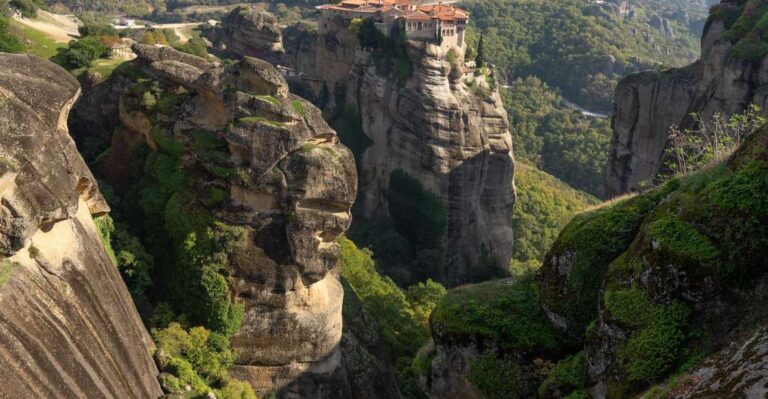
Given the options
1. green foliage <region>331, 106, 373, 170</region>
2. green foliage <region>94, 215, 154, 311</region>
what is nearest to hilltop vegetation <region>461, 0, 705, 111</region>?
green foliage <region>331, 106, 373, 170</region>

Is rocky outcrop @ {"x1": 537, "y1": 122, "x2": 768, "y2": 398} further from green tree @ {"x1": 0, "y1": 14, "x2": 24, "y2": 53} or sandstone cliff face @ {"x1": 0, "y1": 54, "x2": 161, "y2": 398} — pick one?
green tree @ {"x1": 0, "y1": 14, "x2": 24, "y2": 53}

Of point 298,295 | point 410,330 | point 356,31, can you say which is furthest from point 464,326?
point 356,31

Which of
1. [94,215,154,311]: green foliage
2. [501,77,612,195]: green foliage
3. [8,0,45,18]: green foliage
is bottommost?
[501,77,612,195]: green foliage

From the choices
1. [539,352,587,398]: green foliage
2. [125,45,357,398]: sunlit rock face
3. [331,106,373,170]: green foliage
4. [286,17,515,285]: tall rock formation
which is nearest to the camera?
[539,352,587,398]: green foliage

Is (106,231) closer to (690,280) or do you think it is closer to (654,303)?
(654,303)

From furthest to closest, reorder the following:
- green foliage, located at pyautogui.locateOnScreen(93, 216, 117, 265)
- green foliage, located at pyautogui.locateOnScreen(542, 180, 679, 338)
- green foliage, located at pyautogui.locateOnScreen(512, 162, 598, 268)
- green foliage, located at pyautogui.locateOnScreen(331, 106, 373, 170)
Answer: green foliage, located at pyautogui.locateOnScreen(512, 162, 598, 268) < green foliage, located at pyautogui.locateOnScreen(331, 106, 373, 170) < green foliage, located at pyautogui.locateOnScreen(93, 216, 117, 265) < green foliage, located at pyautogui.locateOnScreen(542, 180, 679, 338)

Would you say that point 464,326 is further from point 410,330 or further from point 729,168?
point 410,330
